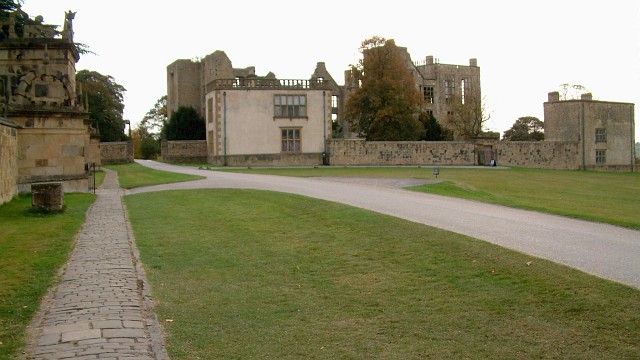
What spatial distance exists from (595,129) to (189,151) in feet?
129

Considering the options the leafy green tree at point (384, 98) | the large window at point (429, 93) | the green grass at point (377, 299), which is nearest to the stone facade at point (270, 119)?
the leafy green tree at point (384, 98)

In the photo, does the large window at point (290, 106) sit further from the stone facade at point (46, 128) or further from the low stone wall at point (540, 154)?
the stone facade at point (46, 128)

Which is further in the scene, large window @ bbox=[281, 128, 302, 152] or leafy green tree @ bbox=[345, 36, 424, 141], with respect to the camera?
leafy green tree @ bbox=[345, 36, 424, 141]

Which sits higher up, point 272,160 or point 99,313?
point 272,160

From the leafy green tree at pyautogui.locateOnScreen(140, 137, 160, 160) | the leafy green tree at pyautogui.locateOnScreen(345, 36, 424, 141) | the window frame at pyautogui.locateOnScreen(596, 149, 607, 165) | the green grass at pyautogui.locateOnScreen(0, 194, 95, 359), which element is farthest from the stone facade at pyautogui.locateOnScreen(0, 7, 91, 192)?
the leafy green tree at pyautogui.locateOnScreen(140, 137, 160, 160)

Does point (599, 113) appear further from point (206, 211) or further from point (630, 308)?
point (630, 308)

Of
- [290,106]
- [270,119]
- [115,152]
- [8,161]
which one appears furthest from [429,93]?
[8,161]

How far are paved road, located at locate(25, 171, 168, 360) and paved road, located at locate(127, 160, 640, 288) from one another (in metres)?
5.90

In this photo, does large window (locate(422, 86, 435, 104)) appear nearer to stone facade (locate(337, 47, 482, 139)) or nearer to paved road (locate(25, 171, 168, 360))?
stone facade (locate(337, 47, 482, 139))

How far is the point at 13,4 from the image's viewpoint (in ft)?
124

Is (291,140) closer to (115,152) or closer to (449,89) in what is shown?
(115,152)

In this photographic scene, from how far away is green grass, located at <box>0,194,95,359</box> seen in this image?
23.7ft

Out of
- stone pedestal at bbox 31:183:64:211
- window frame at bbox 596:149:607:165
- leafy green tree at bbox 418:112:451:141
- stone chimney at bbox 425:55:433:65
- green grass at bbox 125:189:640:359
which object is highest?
stone chimney at bbox 425:55:433:65

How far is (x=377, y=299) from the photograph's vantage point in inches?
338
